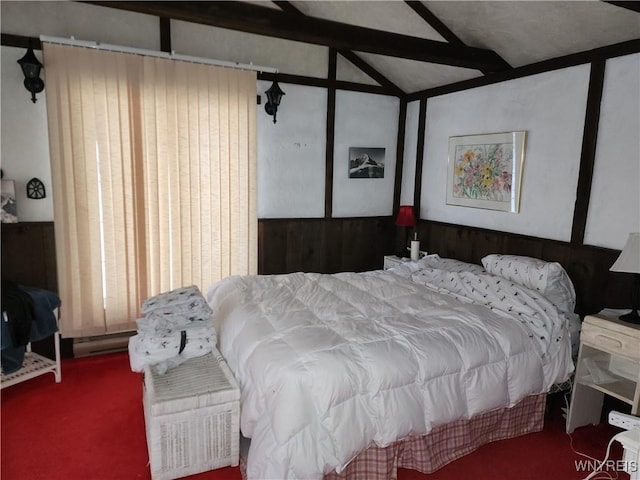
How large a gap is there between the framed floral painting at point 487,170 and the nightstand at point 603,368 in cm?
123

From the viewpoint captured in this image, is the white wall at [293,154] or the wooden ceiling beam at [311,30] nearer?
the wooden ceiling beam at [311,30]

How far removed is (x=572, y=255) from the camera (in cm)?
301

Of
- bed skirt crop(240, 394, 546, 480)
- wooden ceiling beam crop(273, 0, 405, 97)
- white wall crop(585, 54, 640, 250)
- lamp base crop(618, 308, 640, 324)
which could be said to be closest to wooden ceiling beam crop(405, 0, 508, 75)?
white wall crop(585, 54, 640, 250)

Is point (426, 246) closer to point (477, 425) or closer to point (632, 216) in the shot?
point (632, 216)

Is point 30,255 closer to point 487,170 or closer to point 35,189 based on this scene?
point 35,189

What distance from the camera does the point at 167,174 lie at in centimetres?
355

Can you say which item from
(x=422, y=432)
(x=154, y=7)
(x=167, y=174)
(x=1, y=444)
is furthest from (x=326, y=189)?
(x=1, y=444)

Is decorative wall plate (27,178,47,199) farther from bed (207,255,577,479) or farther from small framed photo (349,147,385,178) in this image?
small framed photo (349,147,385,178)

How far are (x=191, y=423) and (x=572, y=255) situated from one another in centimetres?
264

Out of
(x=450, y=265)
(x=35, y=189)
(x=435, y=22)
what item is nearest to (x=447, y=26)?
(x=435, y=22)

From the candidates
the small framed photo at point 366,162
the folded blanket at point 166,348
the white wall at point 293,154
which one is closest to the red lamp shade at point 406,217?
the small framed photo at point 366,162

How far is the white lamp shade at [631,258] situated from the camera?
229 cm

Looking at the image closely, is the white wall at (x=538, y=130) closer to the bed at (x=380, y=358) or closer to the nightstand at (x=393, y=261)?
the bed at (x=380, y=358)

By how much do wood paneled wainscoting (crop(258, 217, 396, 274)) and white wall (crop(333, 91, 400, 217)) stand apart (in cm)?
15
